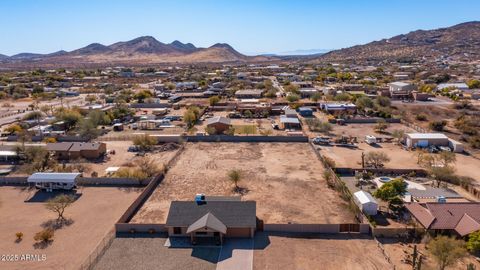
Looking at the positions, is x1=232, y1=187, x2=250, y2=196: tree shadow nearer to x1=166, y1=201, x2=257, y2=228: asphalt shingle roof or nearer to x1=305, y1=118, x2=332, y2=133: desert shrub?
x1=166, y1=201, x2=257, y2=228: asphalt shingle roof

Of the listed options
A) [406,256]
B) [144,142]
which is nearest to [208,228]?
[406,256]

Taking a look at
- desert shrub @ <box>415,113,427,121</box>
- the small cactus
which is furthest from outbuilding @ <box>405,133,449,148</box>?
the small cactus

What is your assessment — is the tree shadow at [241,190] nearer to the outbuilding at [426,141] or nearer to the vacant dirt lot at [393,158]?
the vacant dirt lot at [393,158]

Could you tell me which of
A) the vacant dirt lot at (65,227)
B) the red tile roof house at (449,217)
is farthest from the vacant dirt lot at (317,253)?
the vacant dirt lot at (65,227)

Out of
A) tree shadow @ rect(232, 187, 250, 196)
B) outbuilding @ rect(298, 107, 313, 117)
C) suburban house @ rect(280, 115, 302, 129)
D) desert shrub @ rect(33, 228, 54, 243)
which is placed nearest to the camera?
desert shrub @ rect(33, 228, 54, 243)

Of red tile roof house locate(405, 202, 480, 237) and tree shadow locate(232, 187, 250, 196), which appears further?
tree shadow locate(232, 187, 250, 196)

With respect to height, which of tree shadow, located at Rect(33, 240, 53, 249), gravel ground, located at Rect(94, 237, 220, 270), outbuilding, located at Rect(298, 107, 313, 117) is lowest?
tree shadow, located at Rect(33, 240, 53, 249)

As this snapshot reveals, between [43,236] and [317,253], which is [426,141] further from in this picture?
[43,236]

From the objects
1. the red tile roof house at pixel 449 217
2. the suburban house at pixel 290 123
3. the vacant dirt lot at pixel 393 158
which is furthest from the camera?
the suburban house at pixel 290 123

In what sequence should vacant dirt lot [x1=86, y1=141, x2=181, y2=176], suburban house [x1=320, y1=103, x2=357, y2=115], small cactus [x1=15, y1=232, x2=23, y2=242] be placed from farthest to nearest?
suburban house [x1=320, y1=103, x2=357, y2=115], vacant dirt lot [x1=86, y1=141, x2=181, y2=176], small cactus [x1=15, y1=232, x2=23, y2=242]
